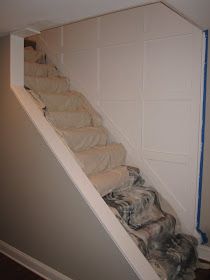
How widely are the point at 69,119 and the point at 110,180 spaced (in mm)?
787

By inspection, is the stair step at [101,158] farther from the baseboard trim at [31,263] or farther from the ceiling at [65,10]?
the ceiling at [65,10]

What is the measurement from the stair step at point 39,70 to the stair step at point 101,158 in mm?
1136

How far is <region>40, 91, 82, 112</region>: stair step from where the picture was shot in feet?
9.21

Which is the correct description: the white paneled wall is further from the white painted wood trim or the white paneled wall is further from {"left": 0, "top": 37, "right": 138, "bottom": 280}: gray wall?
{"left": 0, "top": 37, "right": 138, "bottom": 280}: gray wall

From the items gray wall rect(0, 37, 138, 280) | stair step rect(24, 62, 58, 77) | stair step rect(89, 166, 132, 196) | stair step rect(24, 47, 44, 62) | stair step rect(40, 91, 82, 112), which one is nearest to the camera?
gray wall rect(0, 37, 138, 280)

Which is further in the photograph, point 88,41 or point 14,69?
point 88,41

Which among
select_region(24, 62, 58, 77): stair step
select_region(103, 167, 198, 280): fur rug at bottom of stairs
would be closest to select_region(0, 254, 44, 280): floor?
select_region(103, 167, 198, 280): fur rug at bottom of stairs

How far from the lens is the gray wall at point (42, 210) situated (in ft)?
6.32

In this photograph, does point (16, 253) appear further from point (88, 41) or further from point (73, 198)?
point (88, 41)

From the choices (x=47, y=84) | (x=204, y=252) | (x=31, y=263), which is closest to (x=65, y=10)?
(x=47, y=84)

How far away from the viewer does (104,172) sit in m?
2.67

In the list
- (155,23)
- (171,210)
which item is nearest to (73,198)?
(171,210)

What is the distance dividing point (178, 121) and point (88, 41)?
4.71 ft

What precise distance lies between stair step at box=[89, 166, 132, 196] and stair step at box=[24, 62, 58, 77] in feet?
4.63
